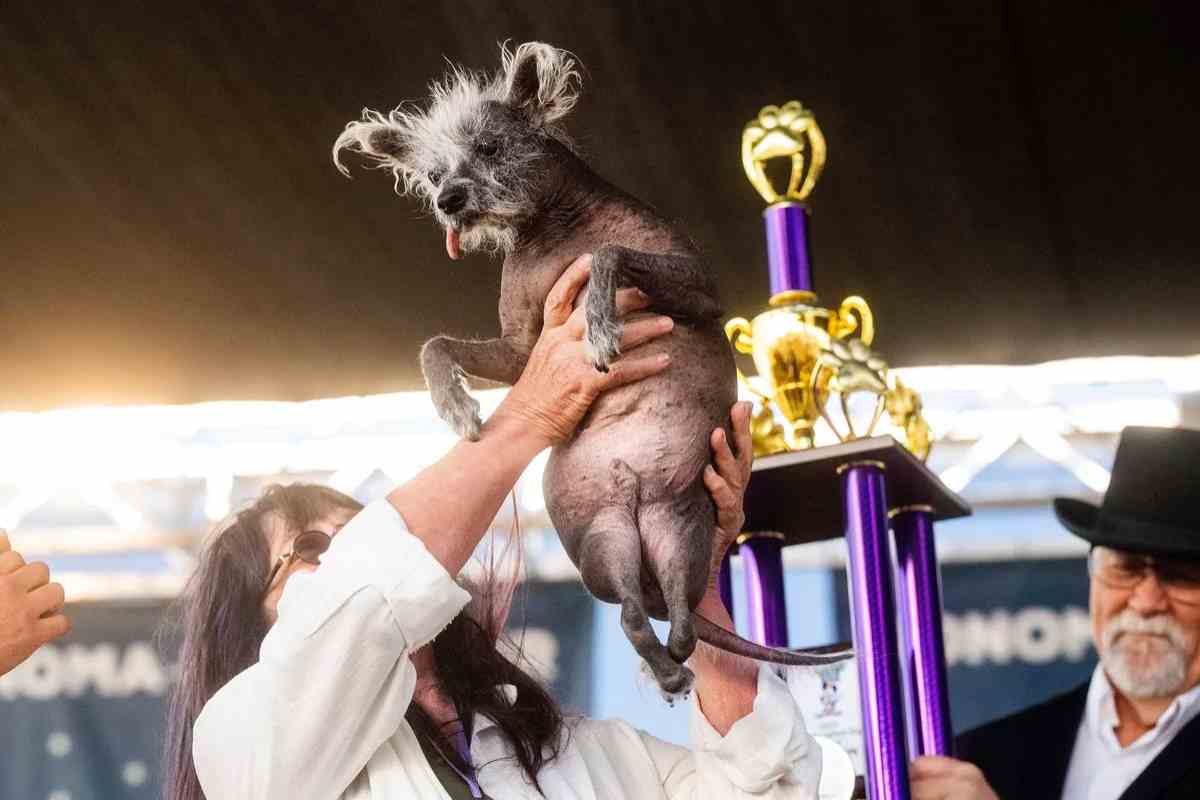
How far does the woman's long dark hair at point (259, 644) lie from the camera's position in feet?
6.52

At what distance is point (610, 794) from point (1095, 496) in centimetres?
290

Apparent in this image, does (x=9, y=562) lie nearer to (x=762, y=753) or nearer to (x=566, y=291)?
(x=566, y=291)

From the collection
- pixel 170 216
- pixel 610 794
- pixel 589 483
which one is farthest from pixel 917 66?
pixel 589 483

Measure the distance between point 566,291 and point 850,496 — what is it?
0.83 m

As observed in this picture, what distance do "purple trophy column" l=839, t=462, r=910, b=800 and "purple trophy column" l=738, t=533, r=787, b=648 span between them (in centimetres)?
17

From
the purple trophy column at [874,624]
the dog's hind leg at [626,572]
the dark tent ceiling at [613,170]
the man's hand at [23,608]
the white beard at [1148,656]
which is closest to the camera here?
the dog's hind leg at [626,572]

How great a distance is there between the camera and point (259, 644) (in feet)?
6.57

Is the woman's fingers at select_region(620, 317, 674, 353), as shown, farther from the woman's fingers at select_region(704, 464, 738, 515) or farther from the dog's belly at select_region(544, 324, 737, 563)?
the woman's fingers at select_region(704, 464, 738, 515)

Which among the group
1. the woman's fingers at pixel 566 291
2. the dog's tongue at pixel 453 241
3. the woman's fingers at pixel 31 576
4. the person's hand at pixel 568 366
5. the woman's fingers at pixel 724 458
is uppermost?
the dog's tongue at pixel 453 241

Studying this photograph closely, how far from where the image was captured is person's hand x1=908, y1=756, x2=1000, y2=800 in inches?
95.0

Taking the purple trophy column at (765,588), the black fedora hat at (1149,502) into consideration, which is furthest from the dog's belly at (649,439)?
the black fedora hat at (1149,502)

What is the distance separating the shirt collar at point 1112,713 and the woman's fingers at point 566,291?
193 cm

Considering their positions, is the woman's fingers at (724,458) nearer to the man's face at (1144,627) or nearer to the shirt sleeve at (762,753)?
the shirt sleeve at (762,753)

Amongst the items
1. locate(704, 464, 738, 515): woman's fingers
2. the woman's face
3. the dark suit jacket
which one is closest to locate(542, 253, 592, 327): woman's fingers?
locate(704, 464, 738, 515): woman's fingers
